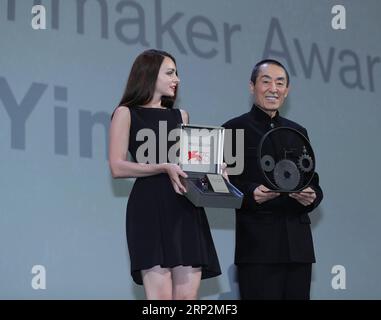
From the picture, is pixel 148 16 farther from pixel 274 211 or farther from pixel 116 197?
pixel 274 211

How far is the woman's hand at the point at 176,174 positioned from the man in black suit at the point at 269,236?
0.34 meters

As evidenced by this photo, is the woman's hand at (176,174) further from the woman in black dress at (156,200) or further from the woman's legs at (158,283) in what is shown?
the woman's legs at (158,283)

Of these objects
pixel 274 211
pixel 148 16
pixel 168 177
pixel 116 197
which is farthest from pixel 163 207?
pixel 148 16

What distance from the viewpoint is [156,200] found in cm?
243

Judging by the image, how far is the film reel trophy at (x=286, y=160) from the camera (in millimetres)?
2555

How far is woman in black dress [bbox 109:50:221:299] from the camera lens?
2.37 metres

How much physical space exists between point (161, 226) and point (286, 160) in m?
0.50

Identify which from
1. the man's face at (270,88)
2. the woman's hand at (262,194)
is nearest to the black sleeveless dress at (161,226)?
the woman's hand at (262,194)

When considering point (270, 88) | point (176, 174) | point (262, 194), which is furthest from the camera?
point (270, 88)

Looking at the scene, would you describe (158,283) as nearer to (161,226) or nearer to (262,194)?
(161,226)

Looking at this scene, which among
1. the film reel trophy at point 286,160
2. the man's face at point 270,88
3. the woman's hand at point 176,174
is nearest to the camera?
the woman's hand at point 176,174

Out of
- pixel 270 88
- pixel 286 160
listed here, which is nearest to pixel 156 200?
pixel 286 160

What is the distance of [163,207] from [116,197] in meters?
0.89

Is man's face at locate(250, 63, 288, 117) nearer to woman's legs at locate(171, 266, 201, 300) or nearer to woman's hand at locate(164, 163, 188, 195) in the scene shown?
woman's hand at locate(164, 163, 188, 195)
